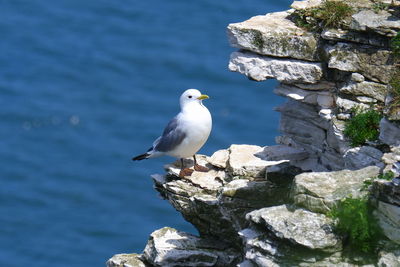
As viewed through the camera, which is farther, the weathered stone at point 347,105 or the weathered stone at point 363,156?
the weathered stone at point 347,105

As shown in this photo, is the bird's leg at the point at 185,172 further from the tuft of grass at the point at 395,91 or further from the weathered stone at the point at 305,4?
the tuft of grass at the point at 395,91

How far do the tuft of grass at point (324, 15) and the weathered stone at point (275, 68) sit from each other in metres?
0.73

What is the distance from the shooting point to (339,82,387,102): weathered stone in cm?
1767

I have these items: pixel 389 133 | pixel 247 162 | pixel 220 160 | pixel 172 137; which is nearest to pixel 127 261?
pixel 172 137

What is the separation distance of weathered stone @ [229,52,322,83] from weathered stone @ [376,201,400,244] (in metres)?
3.85

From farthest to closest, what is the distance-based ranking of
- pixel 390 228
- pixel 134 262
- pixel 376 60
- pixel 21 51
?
pixel 21 51 < pixel 134 262 < pixel 376 60 < pixel 390 228

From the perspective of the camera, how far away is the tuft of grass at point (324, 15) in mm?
18109

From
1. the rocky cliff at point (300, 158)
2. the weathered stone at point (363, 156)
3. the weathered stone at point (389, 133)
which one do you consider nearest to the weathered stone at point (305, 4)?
the rocky cliff at point (300, 158)

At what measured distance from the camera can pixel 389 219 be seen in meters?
15.0

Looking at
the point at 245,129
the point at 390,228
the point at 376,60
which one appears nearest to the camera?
the point at 390,228

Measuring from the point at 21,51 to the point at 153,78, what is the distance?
260 inches

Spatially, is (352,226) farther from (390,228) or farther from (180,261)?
(180,261)

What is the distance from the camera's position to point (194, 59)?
4250cm

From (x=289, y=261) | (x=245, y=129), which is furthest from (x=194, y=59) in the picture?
(x=289, y=261)
